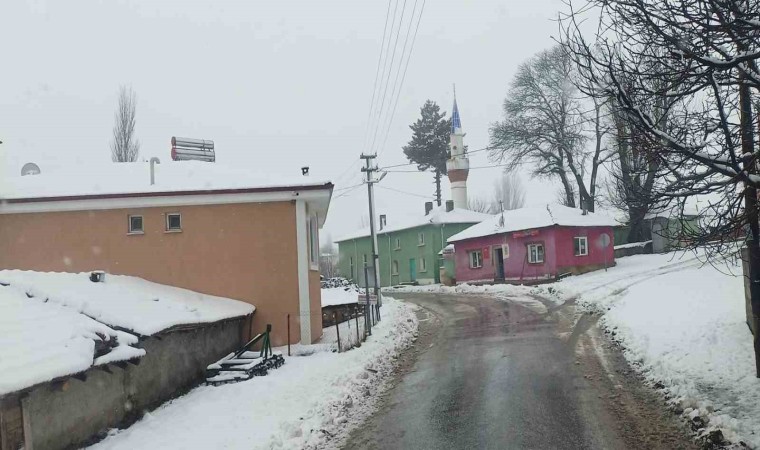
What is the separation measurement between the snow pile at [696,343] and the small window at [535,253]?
1263cm

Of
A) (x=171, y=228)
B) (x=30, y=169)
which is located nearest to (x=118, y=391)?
(x=171, y=228)

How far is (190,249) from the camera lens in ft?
49.0

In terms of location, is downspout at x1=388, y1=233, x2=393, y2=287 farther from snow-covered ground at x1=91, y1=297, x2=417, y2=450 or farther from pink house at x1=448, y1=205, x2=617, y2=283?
snow-covered ground at x1=91, y1=297, x2=417, y2=450

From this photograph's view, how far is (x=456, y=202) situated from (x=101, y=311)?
4476 cm

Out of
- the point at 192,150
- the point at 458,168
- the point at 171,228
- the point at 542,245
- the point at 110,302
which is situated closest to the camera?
the point at 110,302

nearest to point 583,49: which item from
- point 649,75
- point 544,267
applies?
point 649,75

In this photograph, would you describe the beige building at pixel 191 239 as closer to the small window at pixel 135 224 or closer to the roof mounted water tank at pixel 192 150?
the small window at pixel 135 224

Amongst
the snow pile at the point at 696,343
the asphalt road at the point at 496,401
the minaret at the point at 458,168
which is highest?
the minaret at the point at 458,168

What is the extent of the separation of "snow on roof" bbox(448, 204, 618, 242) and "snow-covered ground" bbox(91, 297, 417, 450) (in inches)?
935

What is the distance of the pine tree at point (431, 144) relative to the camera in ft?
197

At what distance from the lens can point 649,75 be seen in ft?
19.9

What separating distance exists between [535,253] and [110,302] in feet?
92.9

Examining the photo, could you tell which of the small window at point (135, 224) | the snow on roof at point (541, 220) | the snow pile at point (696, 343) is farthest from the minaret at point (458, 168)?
the small window at point (135, 224)

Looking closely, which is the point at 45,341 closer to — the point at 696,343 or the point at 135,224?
the point at 135,224
